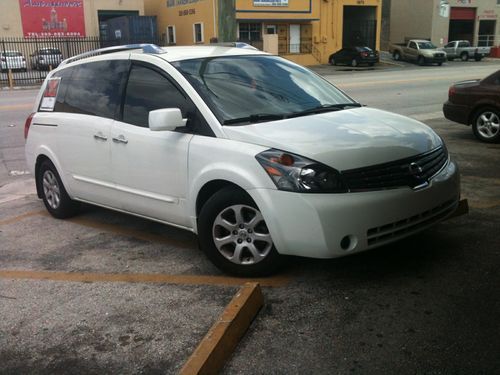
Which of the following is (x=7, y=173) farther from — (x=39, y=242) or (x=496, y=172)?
(x=496, y=172)

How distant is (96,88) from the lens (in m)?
5.68

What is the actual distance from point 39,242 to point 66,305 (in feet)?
5.58

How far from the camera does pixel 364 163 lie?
402cm

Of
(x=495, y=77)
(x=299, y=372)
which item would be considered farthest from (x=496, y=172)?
(x=299, y=372)

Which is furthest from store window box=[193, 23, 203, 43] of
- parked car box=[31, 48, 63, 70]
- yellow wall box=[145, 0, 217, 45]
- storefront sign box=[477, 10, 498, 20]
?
storefront sign box=[477, 10, 498, 20]

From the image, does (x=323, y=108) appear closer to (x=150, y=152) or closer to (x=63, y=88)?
(x=150, y=152)

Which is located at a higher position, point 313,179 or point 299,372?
point 313,179

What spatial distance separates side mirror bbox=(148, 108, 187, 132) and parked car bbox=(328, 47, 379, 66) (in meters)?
37.8

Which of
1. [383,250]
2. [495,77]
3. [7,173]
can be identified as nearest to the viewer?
[383,250]

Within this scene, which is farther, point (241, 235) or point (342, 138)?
point (241, 235)

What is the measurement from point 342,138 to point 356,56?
3834 centimetres

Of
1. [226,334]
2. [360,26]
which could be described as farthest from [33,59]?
[226,334]

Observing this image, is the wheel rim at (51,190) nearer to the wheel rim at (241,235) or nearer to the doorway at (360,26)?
the wheel rim at (241,235)

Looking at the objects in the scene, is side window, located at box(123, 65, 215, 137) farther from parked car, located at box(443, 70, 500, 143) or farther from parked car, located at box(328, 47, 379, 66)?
parked car, located at box(328, 47, 379, 66)
